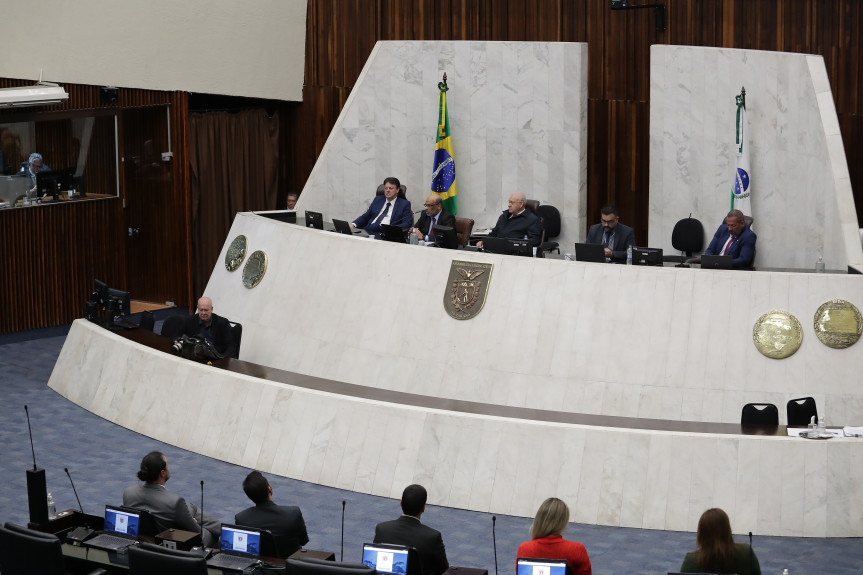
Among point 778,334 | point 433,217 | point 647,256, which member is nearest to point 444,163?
point 433,217

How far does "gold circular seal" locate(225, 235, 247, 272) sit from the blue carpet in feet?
7.34

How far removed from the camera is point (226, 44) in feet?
53.8

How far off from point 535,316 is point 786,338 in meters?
2.14

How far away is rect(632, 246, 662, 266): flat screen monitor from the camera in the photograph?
11.0m

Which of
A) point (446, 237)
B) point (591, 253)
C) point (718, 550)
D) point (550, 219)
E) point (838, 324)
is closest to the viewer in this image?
point (718, 550)

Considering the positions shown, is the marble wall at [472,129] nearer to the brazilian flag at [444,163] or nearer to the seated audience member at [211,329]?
the brazilian flag at [444,163]

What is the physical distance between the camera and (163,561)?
6.62 meters

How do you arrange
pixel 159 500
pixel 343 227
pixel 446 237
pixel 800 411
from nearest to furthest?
pixel 159 500, pixel 800 411, pixel 446 237, pixel 343 227

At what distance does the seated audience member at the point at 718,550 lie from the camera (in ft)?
21.1

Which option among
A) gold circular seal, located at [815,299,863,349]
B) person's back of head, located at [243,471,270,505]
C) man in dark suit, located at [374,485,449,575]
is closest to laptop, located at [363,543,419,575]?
man in dark suit, located at [374,485,449,575]

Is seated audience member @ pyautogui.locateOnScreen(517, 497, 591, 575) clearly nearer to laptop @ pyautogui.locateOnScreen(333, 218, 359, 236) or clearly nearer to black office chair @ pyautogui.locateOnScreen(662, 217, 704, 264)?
laptop @ pyautogui.locateOnScreen(333, 218, 359, 236)

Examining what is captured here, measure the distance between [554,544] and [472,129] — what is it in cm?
900

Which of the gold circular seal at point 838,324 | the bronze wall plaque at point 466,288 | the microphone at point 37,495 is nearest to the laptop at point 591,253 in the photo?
the bronze wall plaque at point 466,288

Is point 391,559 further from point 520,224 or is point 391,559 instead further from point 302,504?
point 520,224
